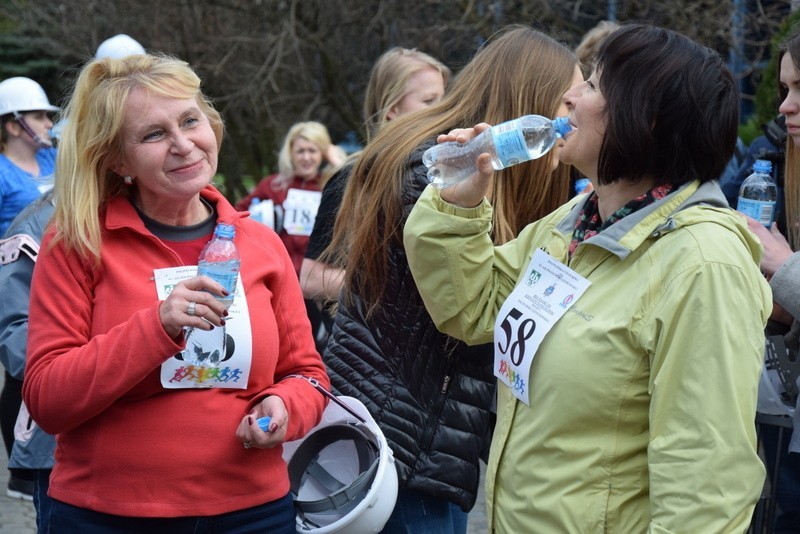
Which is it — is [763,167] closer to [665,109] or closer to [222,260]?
[665,109]

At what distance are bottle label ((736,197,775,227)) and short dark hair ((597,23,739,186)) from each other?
3.79 feet

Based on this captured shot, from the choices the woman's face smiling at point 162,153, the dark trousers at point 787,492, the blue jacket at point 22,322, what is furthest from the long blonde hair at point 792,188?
the blue jacket at point 22,322

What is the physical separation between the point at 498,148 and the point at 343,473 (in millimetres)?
1001

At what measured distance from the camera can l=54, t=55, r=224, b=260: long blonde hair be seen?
2.69m

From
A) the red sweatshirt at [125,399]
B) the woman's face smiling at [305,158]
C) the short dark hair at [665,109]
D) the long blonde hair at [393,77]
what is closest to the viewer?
the short dark hair at [665,109]

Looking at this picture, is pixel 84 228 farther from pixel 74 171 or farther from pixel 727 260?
pixel 727 260

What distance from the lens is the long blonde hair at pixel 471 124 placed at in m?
2.99

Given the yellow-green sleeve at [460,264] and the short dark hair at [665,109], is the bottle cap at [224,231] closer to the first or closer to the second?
the yellow-green sleeve at [460,264]

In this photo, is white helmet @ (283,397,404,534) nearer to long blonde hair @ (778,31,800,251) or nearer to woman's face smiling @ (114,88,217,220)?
woman's face smiling @ (114,88,217,220)

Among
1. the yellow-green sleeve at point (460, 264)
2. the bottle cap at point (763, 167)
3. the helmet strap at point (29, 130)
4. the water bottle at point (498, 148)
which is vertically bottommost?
the helmet strap at point (29, 130)

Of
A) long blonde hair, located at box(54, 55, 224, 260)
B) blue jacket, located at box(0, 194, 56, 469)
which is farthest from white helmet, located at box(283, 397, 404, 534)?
blue jacket, located at box(0, 194, 56, 469)

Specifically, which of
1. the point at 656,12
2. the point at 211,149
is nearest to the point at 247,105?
the point at 656,12

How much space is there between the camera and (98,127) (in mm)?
2721

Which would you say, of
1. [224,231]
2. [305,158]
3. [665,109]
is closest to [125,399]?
[224,231]
